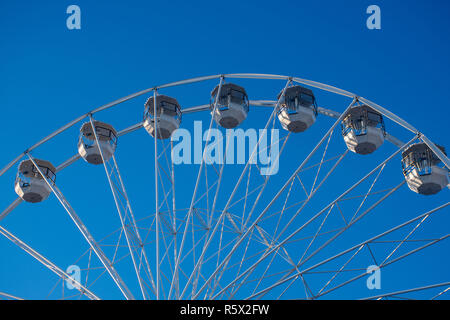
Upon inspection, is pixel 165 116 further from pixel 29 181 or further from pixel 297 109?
pixel 29 181

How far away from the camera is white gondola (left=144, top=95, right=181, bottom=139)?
800 inches

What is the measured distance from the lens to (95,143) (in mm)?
20375

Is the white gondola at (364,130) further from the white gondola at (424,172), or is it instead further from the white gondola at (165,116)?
the white gondola at (165,116)

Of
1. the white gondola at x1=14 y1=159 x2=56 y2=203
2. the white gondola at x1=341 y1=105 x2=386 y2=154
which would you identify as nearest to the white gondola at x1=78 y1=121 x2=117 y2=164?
the white gondola at x1=14 y1=159 x2=56 y2=203

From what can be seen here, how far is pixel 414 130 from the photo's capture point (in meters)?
18.1

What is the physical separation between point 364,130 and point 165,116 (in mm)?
6916

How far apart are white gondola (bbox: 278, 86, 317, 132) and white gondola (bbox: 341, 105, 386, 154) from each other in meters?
1.43

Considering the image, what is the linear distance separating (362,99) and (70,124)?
9.81 meters

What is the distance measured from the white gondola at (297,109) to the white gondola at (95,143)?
6117mm

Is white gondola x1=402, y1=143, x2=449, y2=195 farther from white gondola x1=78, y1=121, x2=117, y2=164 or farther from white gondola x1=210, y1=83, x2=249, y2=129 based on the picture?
white gondola x1=78, y1=121, x2=117, y2=164

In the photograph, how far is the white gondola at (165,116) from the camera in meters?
20.3

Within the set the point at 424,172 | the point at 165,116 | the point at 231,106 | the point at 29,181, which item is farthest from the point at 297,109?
the point at 29,181
